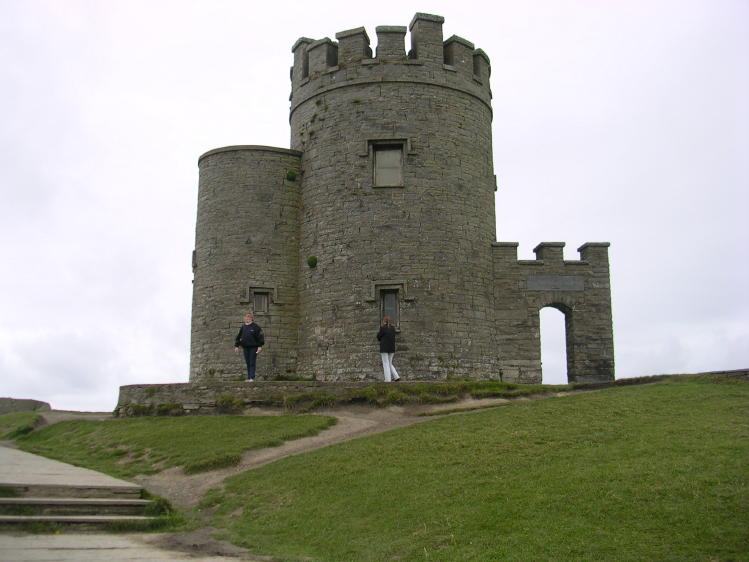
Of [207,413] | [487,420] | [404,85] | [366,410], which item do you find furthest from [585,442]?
[404,85]

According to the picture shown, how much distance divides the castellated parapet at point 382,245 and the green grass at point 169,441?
4.88 metres

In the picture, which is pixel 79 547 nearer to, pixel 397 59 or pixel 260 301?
pixel 260 301

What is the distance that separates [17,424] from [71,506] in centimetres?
1387

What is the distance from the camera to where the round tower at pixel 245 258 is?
24.3 metres

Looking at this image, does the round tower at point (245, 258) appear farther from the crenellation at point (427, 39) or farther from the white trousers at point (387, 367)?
the crenellation at point (427, 39)

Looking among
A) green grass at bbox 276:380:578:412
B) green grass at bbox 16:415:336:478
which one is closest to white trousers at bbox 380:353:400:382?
green grass at bbox 276:380:578:412

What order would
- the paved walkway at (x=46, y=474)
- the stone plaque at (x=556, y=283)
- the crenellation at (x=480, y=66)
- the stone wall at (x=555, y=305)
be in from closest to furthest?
the paved walkway at (x=46, y=474) → the stone wall at (x=555, y=305) → the stone plaque at (x=556, y=283) → the crenellation at (x=480, y=66)

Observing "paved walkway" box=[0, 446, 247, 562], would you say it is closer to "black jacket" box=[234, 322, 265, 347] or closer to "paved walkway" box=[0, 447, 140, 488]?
"paved walkway" box=[0, 447, 140, 488]

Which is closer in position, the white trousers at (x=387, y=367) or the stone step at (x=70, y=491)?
the stone step at (x=70, y=491)

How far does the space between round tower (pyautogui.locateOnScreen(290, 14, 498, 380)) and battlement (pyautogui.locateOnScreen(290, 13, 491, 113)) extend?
0.12 ft

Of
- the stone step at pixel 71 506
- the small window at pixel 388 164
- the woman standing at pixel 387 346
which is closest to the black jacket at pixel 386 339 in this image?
the woman standing at pixel 387 346

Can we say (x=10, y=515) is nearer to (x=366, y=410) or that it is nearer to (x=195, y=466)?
(x=195, y=466)

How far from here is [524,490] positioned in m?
10.8

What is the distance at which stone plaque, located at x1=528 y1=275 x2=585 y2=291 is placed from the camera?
2470 centimetres
